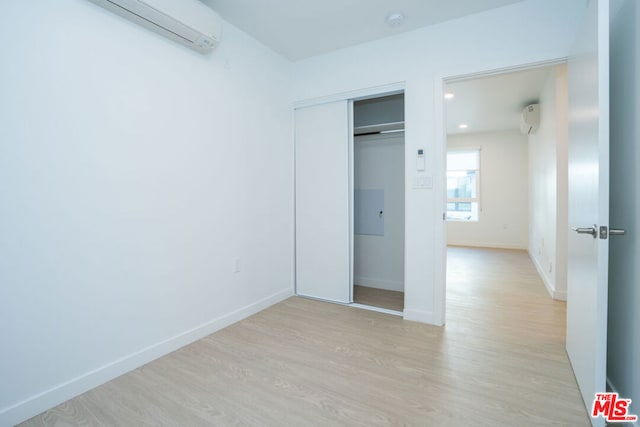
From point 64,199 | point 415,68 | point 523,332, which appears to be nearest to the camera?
point 64,199

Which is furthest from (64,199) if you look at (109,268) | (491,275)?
(491,275)

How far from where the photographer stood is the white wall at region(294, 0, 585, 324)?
90.0 inches

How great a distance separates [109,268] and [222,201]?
98 cm

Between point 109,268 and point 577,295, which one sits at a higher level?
point 109,268

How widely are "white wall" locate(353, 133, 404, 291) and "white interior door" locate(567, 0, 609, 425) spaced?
1813 mm

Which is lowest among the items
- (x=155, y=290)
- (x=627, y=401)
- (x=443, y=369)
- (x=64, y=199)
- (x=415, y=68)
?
(x=443, y=369)

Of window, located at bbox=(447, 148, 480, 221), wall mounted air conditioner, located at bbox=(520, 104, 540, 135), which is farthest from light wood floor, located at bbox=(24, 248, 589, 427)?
window, located at bbox=(447, 148, 480, 221)

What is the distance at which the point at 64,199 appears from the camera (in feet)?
5.56

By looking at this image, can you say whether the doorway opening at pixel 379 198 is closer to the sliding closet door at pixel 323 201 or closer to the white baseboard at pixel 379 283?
the white baseboard at pixel 379 283

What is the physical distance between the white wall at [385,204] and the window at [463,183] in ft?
14.2

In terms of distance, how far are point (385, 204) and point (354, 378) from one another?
227 centimetres

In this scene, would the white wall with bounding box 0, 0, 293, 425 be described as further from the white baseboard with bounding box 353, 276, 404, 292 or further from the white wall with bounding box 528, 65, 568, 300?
the white wall with bounding box 528, 65, 568, 300

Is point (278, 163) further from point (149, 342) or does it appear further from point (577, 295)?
point (577, 295)

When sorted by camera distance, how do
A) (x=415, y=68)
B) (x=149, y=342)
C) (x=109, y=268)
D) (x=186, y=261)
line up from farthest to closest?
(x=415, y=68) < (x=186, y=261) < (x=149, y=342) < (x=109, y=268)
